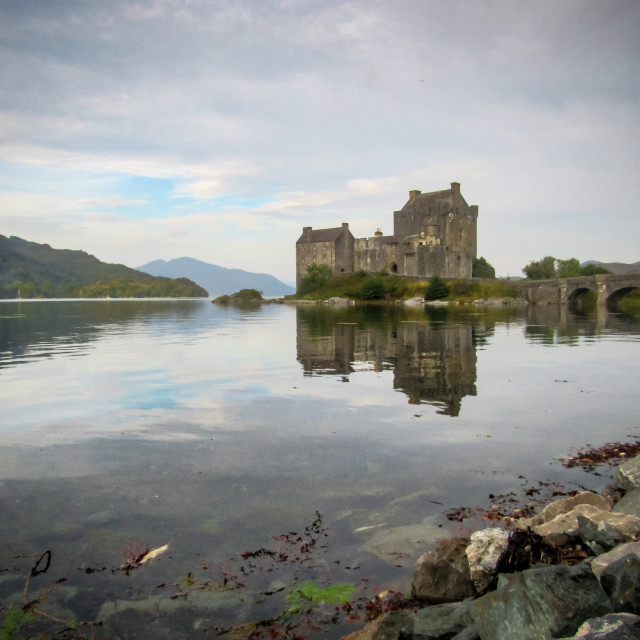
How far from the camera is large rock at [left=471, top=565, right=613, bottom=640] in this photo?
12.7 feet

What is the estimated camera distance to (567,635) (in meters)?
3.83

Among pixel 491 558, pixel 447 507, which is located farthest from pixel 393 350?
pixel 491 558

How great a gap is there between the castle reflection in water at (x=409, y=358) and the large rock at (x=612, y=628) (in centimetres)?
902

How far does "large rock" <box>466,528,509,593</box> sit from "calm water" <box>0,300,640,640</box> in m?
0.75

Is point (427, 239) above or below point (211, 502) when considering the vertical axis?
above

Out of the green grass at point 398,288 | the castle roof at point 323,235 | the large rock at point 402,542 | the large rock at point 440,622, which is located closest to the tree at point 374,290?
the green grass at point 398,288

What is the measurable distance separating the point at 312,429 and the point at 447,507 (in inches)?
173

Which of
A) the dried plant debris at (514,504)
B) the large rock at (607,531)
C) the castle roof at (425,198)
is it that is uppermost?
the castle roof at (425,198)

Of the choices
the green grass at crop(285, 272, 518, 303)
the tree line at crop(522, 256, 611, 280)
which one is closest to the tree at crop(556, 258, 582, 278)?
the tree line at crop(522, 256, 611, 280)

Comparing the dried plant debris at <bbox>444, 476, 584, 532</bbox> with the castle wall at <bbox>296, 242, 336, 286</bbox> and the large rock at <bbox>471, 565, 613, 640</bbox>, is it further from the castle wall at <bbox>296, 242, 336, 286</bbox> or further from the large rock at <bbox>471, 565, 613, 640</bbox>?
the castle wall at <bbox>296, 242, 336, 286</bbox>

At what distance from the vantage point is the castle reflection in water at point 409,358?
15375mm

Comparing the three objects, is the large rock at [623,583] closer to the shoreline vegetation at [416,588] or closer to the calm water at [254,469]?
the shoreline vegetation at [416,588]

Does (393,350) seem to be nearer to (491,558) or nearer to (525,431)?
(525,431)

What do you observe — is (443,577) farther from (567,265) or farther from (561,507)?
(567,265)
